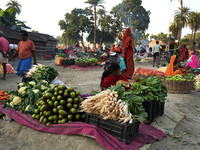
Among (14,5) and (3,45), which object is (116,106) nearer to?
(3,45)

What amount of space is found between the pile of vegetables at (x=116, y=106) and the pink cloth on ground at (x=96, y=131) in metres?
0.24

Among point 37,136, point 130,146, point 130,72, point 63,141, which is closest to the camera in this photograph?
point 130,146

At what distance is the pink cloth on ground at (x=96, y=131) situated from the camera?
2426mm

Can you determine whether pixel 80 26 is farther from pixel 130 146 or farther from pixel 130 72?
pixel 130 146

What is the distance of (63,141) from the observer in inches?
105

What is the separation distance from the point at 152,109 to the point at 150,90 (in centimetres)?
38

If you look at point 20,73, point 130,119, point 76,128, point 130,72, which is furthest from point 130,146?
point 130,72

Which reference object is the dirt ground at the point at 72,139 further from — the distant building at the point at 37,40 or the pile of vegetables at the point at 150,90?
the distant building at the point at 37,40

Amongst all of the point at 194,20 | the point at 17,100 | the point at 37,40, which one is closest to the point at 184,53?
the point at 17,100

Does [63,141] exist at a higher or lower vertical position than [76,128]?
lower

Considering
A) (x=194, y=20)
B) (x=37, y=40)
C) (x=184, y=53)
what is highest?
(x=194, y=20)

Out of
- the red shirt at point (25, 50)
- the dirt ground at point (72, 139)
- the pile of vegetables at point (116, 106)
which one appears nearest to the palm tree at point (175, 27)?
the red shirt at point (25, 50)

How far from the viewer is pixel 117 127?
251 cm

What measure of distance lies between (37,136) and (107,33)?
41.1 meters
